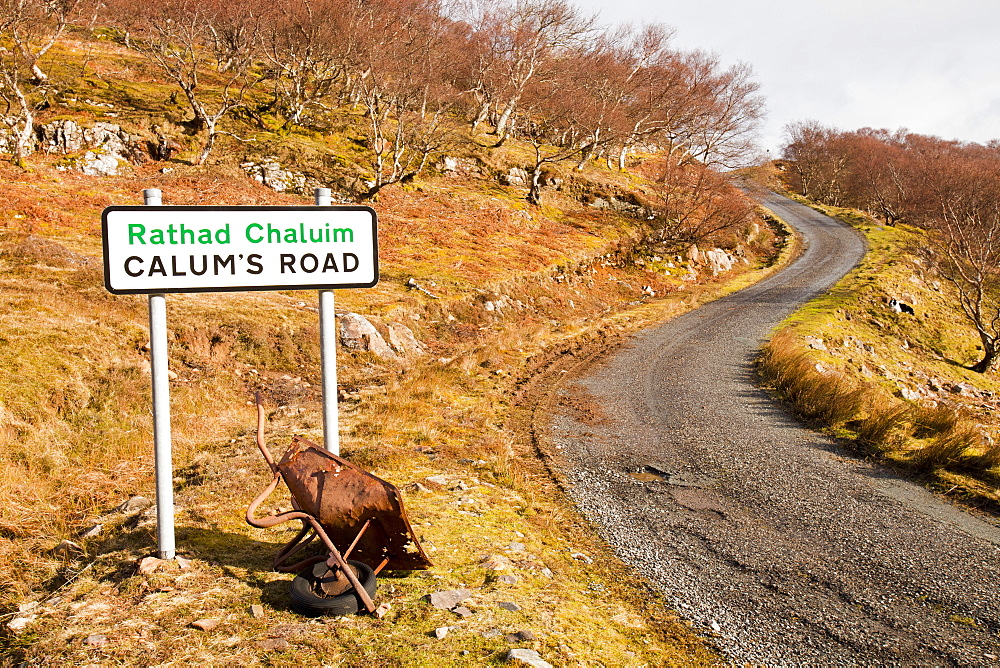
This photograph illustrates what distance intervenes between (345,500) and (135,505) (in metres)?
Answer: 3.19

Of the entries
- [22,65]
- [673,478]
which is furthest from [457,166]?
[673,478]

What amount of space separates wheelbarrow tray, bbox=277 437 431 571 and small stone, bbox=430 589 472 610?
450 mm

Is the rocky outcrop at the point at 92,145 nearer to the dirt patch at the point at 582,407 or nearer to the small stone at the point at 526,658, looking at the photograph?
the dirt patch at the point at 582,407

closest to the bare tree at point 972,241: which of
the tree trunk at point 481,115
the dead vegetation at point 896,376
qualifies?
the dead vegetation at point 896,376

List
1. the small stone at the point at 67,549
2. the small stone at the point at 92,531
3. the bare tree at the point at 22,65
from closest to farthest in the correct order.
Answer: the small stone at the point at 67,549 < the small stone at the point at 92,531 < the bare tree at the point at 22,65

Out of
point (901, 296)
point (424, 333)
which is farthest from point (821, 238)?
point (424, 333)

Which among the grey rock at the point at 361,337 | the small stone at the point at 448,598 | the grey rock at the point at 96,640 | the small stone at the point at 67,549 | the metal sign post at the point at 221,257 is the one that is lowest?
the small stone at the point at 448,598

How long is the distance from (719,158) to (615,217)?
1831 cm

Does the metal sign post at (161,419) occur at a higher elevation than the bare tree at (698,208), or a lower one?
lower

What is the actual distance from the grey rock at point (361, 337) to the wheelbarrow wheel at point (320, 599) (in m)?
9.74

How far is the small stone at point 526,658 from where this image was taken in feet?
12.0

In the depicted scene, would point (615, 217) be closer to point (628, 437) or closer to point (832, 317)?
point (832, 317)

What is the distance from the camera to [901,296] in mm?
30156

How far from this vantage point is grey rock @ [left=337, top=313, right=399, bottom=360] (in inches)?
532
